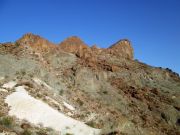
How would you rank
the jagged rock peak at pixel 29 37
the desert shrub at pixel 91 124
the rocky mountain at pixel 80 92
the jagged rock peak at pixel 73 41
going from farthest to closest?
the jagged rock peak at pixel 73 41, the jagged rock peak at pixel 29 37, the desert shrub at pixel 91 124, the rocky mountain at pixel 80 92

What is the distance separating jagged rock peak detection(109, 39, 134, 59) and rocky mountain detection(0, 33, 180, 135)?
5.27 metres

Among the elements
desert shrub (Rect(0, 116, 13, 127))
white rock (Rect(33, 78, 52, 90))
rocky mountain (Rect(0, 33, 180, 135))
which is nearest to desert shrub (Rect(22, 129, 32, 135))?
rocky mountain (Rect(0, 33, 180, 135))

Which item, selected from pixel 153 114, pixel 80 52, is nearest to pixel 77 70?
pixel 80 52

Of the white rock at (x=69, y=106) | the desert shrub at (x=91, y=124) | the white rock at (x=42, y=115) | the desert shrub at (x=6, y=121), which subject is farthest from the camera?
the white rock at (x=69, y=106)

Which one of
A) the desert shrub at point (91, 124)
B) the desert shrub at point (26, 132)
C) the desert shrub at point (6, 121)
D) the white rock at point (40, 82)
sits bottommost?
the desert shrub at point (26, 132)

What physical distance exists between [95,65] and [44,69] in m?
12.2

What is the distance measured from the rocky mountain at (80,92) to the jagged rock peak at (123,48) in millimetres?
5267

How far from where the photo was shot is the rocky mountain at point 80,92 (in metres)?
32.4

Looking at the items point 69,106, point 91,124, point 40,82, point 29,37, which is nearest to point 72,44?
point 29,37

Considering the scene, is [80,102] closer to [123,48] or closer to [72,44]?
[72,44]

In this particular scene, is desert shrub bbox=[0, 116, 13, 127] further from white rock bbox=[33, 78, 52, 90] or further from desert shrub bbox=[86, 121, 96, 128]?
white rock bbox=[33, 78, 52, 90]

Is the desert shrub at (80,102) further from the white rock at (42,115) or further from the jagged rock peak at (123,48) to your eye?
the jagged rock peak at (123,48)

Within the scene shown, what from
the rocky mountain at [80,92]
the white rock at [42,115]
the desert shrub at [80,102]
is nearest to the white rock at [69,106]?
the rocky mountain at [80,92]

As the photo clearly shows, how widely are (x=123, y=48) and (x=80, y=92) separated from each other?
1265 inches
